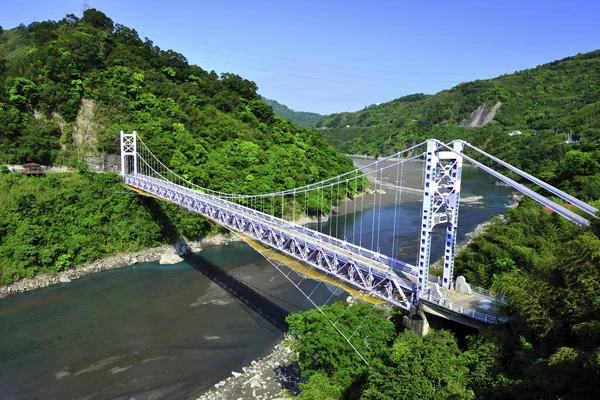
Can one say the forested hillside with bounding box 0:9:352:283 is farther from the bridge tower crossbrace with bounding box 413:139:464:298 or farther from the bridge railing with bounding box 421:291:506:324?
the bridge railing with bounding box 421:291:506:324

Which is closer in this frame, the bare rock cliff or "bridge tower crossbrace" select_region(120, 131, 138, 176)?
"bridge tower crossbrace" select_region(120, 131, 138, 176)

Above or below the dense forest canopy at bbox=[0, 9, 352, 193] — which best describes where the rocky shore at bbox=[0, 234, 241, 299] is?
below

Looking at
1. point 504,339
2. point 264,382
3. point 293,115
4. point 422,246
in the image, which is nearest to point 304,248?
point 264,382

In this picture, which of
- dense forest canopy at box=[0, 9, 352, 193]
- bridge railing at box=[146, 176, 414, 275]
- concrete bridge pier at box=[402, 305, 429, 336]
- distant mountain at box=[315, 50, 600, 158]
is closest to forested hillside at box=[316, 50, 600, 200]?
distant mountain at box=[315, 50, 600, 158]

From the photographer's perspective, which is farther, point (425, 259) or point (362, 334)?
point (362, 334)

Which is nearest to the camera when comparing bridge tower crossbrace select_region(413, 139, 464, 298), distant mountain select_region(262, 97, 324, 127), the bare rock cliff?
bridge tower crossbrace select_region(413, 139, 464, 298)

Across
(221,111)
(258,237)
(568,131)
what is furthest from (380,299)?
(568,131)

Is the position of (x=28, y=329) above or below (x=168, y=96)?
below

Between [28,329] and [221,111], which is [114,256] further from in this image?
[221,111]

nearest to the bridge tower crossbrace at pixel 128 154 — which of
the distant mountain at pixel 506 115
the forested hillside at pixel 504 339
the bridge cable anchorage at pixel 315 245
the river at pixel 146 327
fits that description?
the bridge cable anchorage at pixel 315 245
